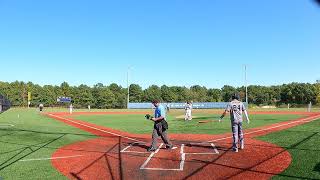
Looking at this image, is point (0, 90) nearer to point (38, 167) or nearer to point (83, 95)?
point (83, 95)

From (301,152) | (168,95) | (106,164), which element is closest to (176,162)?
(106,164)

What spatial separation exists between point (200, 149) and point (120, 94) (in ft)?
413

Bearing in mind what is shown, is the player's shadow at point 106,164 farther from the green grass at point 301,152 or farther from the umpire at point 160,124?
the green grass at point 301,152

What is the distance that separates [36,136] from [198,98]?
135m

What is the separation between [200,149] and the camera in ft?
45.1

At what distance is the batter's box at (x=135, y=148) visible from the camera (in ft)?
45.0

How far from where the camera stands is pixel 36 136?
1814 centimetres

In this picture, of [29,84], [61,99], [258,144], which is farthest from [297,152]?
[29,84]

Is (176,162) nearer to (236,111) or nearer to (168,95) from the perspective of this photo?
(236,111)

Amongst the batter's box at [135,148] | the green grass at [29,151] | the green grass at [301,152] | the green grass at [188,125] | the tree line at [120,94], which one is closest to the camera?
the green grass at [301,152]

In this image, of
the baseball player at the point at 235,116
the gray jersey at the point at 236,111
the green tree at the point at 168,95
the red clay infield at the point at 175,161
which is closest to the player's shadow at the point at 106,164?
the red clay infield at the point at 175,161

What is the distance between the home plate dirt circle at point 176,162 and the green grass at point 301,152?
0.29 meters

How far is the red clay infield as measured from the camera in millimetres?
9922

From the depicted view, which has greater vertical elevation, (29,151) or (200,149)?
(200,149)
